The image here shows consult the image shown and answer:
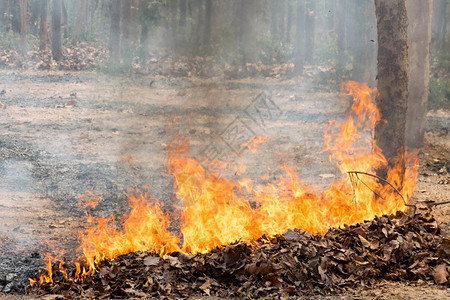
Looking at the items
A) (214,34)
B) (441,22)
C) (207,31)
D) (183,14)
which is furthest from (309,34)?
(441,22)

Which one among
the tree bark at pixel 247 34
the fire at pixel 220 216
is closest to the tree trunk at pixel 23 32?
the tree bark at pixel 247 34

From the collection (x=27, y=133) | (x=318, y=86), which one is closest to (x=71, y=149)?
(x=27, y=133)

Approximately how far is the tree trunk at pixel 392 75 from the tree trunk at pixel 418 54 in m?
3.08

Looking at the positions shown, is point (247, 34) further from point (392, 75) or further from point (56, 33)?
point (392, 75)

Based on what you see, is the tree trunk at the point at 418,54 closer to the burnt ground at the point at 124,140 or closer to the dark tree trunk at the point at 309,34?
the burnt ground at the point at 124,140

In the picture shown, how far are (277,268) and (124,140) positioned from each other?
18.9 feet

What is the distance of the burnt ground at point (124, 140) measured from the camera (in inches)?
239

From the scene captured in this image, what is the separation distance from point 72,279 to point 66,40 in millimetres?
22208

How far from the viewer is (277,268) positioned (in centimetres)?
454

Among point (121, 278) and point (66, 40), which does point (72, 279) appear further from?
point (66, 40)

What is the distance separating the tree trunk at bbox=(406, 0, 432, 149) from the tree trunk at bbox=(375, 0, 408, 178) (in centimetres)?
308

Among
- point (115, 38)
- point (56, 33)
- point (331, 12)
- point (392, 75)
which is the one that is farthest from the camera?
point (331, 12)

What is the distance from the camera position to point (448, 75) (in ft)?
57.3

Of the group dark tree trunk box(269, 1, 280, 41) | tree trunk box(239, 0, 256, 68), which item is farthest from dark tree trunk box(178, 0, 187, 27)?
dark tree trunk box(269, 1, 280, 41)
